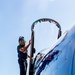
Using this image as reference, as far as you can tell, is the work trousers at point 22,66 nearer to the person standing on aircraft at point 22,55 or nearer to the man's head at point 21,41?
the person standing on aircraft at point 22,55

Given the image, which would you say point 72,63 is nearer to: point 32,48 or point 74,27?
point 74,27

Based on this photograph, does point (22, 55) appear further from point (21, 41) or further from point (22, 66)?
point (21, 41)

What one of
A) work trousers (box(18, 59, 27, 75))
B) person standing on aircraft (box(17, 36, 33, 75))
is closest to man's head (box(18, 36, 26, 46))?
person standing on aircraft (box(17, 36, 33, 75))

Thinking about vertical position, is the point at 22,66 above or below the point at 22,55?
below

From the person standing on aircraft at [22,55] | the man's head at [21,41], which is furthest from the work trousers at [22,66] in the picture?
the man's head at [21,41]

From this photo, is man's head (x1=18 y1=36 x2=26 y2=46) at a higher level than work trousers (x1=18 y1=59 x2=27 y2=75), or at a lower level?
higher

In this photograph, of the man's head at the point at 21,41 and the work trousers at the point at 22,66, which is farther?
the work trousers at the point at 22,66

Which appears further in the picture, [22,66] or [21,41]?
[22,66]

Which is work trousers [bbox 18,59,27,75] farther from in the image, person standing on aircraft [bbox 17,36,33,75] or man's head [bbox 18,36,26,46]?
man's head [bbox 18,36,26,46]

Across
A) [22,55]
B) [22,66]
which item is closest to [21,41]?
[22,55]

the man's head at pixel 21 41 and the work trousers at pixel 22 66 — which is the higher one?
the man's head at pixel 21 41

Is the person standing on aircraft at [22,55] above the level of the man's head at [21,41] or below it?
below

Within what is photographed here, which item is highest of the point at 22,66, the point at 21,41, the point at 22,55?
the point at 21,41

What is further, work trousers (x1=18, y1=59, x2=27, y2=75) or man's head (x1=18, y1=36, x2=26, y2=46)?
work trousers (x1=18, y1=59, x2=27, y2=75)
